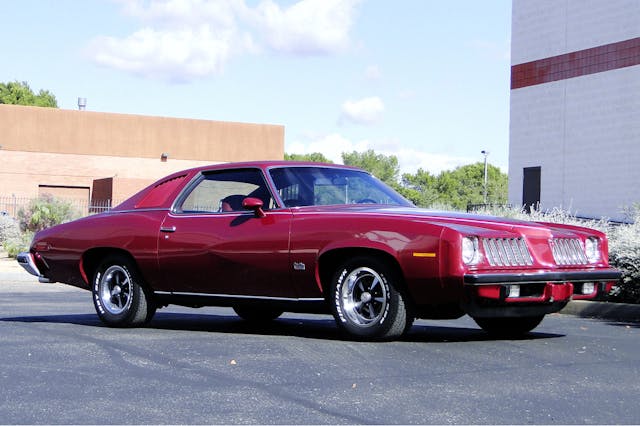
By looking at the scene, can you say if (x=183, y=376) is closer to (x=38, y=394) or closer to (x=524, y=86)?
(x=38, y=394)

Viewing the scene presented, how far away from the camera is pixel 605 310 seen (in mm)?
12445

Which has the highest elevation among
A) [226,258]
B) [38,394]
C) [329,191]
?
[329,191]

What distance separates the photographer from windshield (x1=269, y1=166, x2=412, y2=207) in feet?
31.0

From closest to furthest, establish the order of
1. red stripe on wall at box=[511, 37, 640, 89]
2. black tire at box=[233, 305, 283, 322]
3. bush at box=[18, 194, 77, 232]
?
black tire at box=[233, 305, 283, 322] < bush at box=[18, 194, 77, 232] < red stripe on wall at box=[511, 37, 640, 89]

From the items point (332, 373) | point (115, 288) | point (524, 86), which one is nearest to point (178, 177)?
point (115, 288)

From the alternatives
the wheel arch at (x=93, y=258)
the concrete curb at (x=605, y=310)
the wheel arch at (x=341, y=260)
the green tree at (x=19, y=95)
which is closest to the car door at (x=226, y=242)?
the wheel arch at (x=341, y=260)

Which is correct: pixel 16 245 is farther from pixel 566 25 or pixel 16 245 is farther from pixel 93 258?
pixel 566 25

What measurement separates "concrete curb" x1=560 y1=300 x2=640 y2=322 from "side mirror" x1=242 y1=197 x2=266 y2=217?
5108mm

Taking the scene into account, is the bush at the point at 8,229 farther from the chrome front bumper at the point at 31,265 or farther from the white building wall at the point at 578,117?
the chrome front bumper at the point at 31,265

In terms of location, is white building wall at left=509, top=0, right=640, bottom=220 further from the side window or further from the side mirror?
the side mirror

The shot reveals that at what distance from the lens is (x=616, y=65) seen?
35000 millimetres

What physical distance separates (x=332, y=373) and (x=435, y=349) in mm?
1540

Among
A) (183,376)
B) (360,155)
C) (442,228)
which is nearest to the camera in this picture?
(183,376)

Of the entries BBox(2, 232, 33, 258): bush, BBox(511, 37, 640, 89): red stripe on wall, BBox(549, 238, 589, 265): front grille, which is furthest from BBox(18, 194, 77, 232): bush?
BBox(549, 238, 589, 265): front grille
